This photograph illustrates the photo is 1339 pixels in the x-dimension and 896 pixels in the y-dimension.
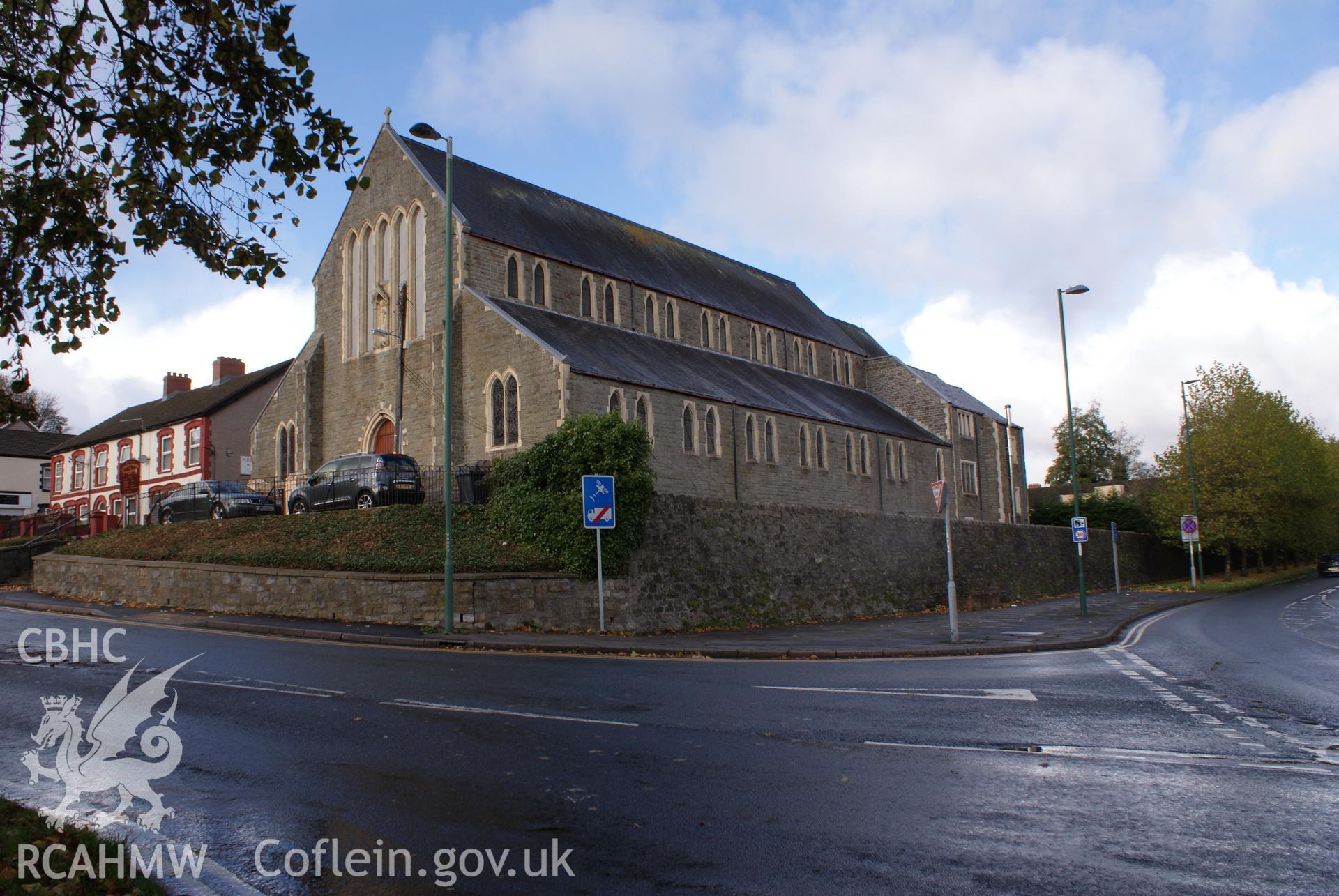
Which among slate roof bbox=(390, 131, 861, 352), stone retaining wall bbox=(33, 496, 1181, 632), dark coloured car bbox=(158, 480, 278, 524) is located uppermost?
slate roof bbox=(390, 131, 861, 352)

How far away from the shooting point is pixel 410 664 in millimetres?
13000

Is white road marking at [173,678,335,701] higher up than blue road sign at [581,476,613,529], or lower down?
lower down

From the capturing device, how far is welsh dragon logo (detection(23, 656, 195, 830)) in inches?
243

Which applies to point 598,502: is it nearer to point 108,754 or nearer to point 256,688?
point 256,688

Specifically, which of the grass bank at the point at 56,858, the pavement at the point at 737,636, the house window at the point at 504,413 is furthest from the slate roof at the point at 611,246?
the grass bank at the point at 56,858

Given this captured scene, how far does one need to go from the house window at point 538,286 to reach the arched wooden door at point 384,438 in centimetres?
656

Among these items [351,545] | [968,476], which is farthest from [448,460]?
[968,476]

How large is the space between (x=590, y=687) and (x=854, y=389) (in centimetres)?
3867

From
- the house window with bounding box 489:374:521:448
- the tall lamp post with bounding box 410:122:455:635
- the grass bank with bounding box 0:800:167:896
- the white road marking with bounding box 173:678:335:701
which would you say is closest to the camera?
the grass bank with bounding box 0:800:167:896

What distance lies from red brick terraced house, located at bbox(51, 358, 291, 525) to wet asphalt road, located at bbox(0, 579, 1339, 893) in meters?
33.3

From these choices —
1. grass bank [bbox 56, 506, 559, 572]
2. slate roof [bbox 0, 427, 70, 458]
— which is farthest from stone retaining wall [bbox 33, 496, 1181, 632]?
slate roof [bbox 0, 427, 70, 458]

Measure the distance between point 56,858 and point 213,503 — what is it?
25.7m

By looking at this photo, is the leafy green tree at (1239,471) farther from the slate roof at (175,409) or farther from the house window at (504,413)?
the slate roof at (175,409)

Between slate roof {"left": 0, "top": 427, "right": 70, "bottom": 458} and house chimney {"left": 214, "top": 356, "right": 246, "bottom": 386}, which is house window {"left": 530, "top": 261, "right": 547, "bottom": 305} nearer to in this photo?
house chimney {"left": 214, "top": 356, "right": 246, "bottom": 386}
